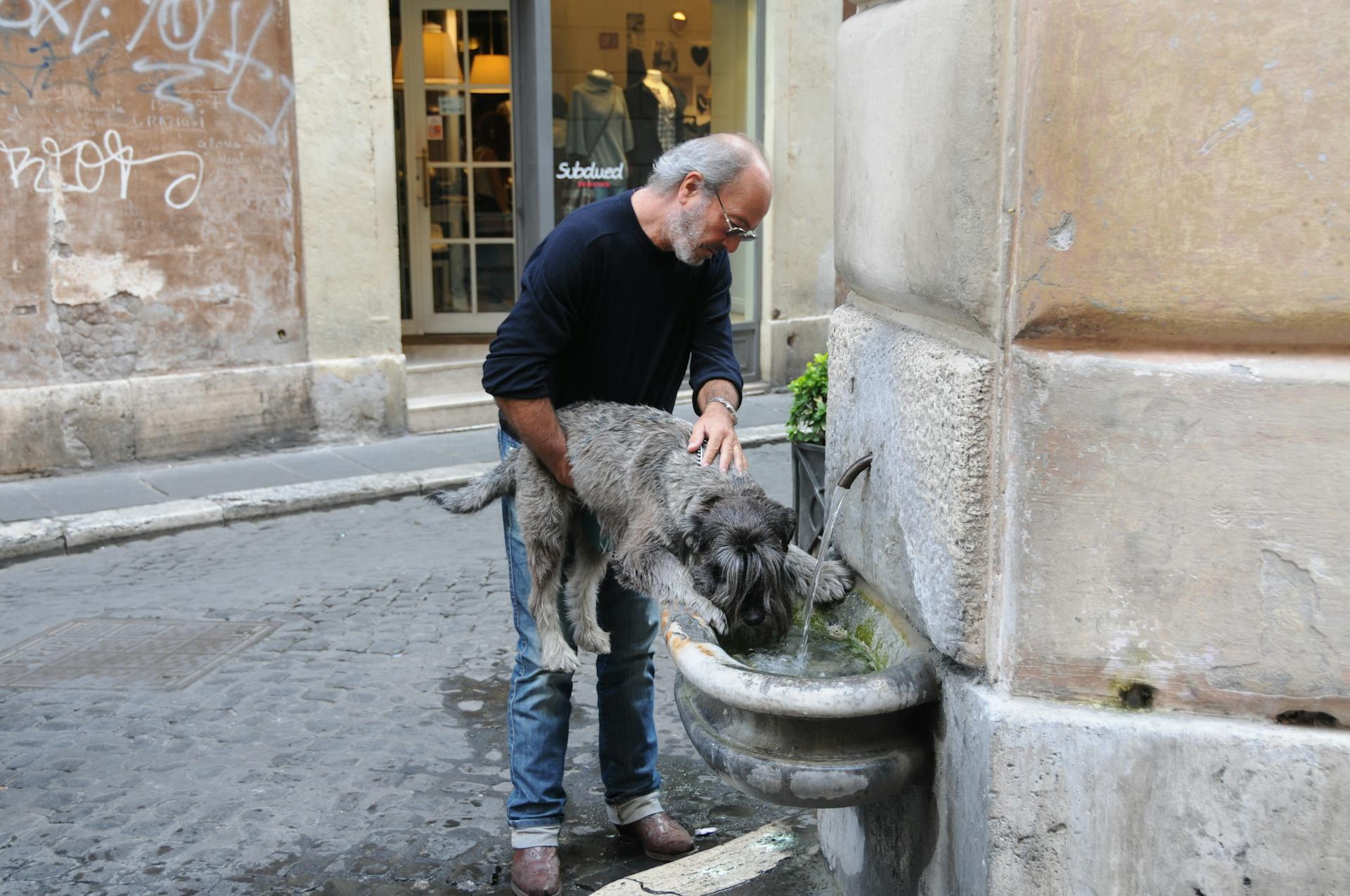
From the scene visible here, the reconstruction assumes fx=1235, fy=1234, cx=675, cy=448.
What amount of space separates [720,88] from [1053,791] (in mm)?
10474

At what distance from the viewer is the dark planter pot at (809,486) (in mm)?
5402

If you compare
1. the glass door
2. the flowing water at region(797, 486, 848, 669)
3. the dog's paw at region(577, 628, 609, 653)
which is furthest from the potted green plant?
the glass door

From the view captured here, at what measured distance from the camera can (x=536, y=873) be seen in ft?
11.5

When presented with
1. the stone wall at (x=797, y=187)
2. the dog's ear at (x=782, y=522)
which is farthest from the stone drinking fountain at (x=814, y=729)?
the stone wall at (x=797, y=187)

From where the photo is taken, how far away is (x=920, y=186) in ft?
8.44

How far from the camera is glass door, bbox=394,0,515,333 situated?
11156 mm

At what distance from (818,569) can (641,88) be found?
9.08 meters

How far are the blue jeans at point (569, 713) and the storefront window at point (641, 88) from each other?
7609 mm

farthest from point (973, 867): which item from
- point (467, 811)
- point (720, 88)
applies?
point (720, 88)

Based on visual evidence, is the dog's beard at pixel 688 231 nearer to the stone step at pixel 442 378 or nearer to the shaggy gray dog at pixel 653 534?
the shaggy gray dog at pixel 653 534

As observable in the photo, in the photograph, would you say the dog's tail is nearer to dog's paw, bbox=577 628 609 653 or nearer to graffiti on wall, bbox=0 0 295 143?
dog's paw, bbox=577 628 609 653

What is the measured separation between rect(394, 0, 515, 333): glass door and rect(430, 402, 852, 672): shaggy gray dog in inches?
317

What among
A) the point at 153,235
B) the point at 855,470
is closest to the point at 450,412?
the point at 153,235

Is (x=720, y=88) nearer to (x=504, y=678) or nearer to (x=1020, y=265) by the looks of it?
(x=504, y=678)
